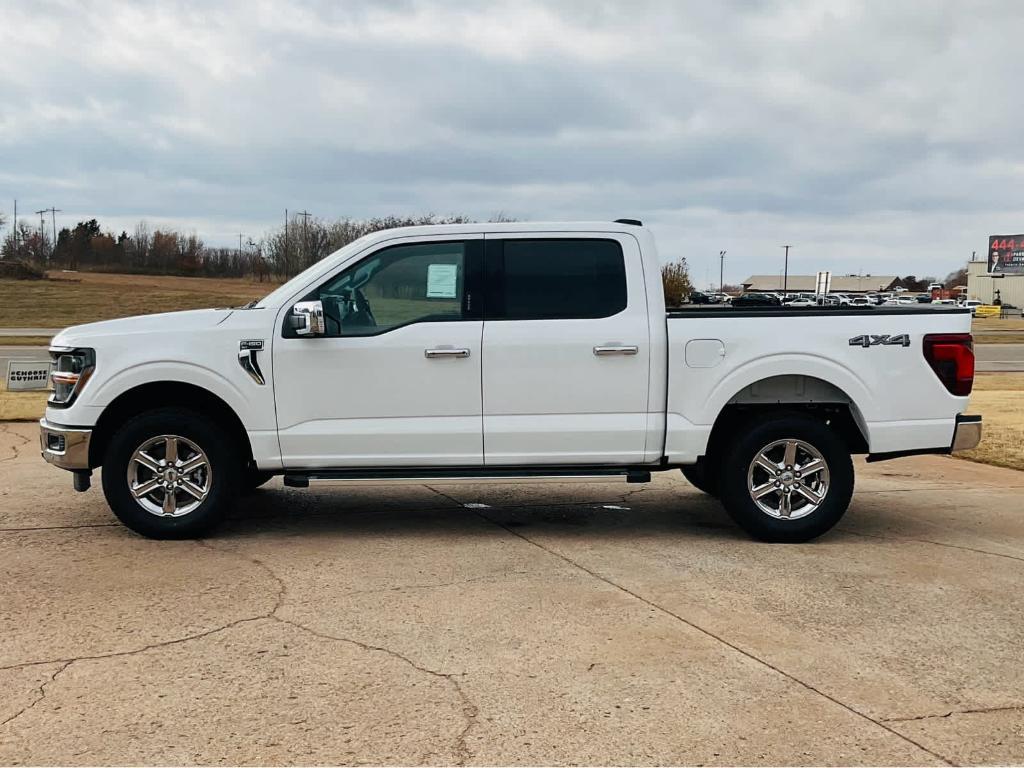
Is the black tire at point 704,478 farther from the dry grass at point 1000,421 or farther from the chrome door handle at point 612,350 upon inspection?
the dry grass at point 1000,421

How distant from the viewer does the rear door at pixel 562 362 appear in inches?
266

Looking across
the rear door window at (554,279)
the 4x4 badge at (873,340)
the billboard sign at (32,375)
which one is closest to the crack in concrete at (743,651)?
the rear door window at (554,279)

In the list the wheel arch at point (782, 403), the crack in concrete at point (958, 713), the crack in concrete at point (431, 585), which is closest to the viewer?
the crack in concrete at point (958, 713)

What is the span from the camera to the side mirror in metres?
6.57

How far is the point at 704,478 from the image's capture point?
27.9ft

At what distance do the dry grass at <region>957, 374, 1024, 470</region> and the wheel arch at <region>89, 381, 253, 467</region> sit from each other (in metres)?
7.63

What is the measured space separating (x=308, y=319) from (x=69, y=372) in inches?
67.4

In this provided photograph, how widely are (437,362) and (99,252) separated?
334ft

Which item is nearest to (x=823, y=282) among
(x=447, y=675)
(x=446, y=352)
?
(x=446, y=352)

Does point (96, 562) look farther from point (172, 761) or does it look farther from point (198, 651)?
point (172, 761)

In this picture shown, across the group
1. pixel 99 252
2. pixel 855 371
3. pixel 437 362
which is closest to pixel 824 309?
pixel 855 371

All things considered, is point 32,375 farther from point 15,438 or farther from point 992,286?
point 992,286

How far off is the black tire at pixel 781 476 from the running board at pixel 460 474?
628 millimetres

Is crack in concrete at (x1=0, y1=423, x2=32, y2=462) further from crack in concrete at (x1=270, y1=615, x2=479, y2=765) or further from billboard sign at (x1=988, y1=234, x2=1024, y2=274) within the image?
billboard sign at (x1=988, y1=234, x2=1024, y2=274)
